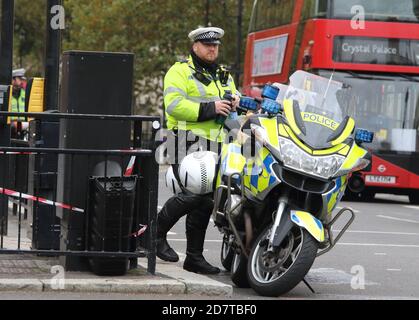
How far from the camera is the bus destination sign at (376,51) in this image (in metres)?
21.1

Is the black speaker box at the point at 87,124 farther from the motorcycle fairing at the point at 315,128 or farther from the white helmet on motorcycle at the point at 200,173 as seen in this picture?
the motorcycle fairing at the point at 315,128

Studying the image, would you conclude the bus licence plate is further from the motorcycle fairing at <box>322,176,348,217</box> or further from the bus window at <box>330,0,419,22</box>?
→ the motorcycle fairing at <box>322,176,348,217</box>

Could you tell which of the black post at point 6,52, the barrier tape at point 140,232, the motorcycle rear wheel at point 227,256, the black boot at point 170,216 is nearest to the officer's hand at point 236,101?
the black boot at point 170,216

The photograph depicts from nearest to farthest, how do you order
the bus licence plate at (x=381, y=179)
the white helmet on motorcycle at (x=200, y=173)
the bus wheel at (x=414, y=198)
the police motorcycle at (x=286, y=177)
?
the police motorcycle at (x=286, y=177) < the white helmet on motorcycle at (x=200, y=173) < the bus licence plate at (x=381, y=179) < the bus wheel at (x=414, y=198)

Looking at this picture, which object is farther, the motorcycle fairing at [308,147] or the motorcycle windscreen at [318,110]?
the motorcycle windscreen at [318,110]

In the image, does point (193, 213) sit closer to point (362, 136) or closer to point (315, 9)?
point (362, 136)

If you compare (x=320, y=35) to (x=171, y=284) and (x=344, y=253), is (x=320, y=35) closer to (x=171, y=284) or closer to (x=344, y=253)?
(x=344, y=253)

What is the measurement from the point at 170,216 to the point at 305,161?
1653 mm

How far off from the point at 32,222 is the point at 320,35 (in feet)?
42.2

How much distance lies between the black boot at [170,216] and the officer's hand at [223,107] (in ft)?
2.26

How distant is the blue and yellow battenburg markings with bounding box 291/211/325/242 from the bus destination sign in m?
13.6

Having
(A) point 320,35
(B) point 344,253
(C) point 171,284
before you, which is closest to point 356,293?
(C) point 171,284

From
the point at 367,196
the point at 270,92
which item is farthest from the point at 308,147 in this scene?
the point at 367,196

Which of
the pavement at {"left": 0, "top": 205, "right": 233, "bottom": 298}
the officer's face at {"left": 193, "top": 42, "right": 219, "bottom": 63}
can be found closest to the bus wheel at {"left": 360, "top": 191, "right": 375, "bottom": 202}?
the officer's face at {"left": 193, "top": 42, "right": 219, "bottom": 63}
